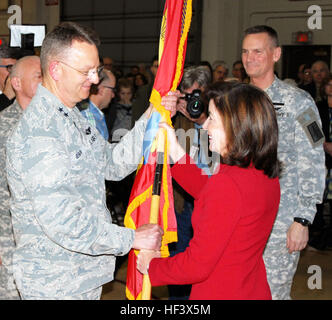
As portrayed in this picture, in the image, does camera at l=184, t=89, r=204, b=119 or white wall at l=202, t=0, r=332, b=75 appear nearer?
camera at l=184, t=89, r=204, b=119

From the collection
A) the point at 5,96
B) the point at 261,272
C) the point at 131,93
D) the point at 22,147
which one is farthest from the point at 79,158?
the point at 131,93

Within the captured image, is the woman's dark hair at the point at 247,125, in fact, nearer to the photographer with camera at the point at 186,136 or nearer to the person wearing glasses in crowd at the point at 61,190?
the person wearing glasses in crowd at the point at 61,190

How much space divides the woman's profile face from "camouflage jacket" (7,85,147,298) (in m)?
0.48

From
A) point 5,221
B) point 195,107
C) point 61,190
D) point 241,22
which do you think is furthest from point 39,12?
point 61,190

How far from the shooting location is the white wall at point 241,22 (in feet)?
32.9

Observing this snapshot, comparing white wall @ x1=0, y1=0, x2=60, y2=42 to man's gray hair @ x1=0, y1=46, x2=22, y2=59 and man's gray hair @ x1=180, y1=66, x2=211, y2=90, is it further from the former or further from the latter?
man's gray hair @ x1=180, y1=66, x2=211, y2=90

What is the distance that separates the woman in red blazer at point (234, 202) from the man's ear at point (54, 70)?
55 centimetres

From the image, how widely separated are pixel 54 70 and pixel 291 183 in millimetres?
1513

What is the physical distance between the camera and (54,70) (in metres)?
1.87

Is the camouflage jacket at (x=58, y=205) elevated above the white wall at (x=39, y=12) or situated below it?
below

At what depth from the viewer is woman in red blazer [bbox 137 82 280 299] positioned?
1.67m

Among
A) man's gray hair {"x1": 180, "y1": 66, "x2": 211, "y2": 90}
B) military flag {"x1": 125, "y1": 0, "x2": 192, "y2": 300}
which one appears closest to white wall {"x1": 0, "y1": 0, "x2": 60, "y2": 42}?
man's gray hair {"x1": 180, "y1": 66, "x2": 211, "y2": 90}

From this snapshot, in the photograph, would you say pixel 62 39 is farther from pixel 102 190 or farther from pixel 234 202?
pixel 234 202

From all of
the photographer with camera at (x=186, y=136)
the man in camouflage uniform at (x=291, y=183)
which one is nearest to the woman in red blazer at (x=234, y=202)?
the man in camouflage uniform at (x=291, y=183)
